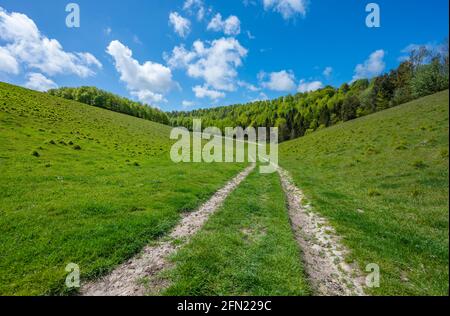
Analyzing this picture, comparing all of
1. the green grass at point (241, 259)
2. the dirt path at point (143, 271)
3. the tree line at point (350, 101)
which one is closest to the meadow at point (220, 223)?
the green grass at point (241, 259)

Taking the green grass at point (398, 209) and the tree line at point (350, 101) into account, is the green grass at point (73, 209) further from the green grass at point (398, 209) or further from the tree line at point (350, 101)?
the tree line at point (350, 101)

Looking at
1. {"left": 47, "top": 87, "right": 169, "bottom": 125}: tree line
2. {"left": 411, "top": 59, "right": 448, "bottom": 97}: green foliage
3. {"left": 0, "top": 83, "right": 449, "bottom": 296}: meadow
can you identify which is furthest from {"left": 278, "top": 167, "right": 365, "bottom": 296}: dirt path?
{"left": 47, "top": 87, "right": 169, "bottom": 125}: tree line

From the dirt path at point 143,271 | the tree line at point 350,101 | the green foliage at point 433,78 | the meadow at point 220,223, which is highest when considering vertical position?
the tree line at point 350,101

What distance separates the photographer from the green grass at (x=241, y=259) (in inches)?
248

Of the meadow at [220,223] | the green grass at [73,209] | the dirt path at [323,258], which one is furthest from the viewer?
the green grass at [73,209]

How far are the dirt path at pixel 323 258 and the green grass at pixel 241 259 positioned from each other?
46cm

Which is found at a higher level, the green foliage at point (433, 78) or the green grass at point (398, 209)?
the green foliage at point (433, 78)

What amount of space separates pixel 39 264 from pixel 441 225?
48.4 ft

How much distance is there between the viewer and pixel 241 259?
7.72 meters

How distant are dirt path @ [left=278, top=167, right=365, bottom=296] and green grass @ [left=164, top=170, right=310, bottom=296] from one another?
46cm

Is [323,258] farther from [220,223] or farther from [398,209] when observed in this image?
[398,209]

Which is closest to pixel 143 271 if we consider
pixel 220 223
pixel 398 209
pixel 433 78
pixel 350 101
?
pixel 220 223

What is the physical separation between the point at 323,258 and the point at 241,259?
10.3 ft
